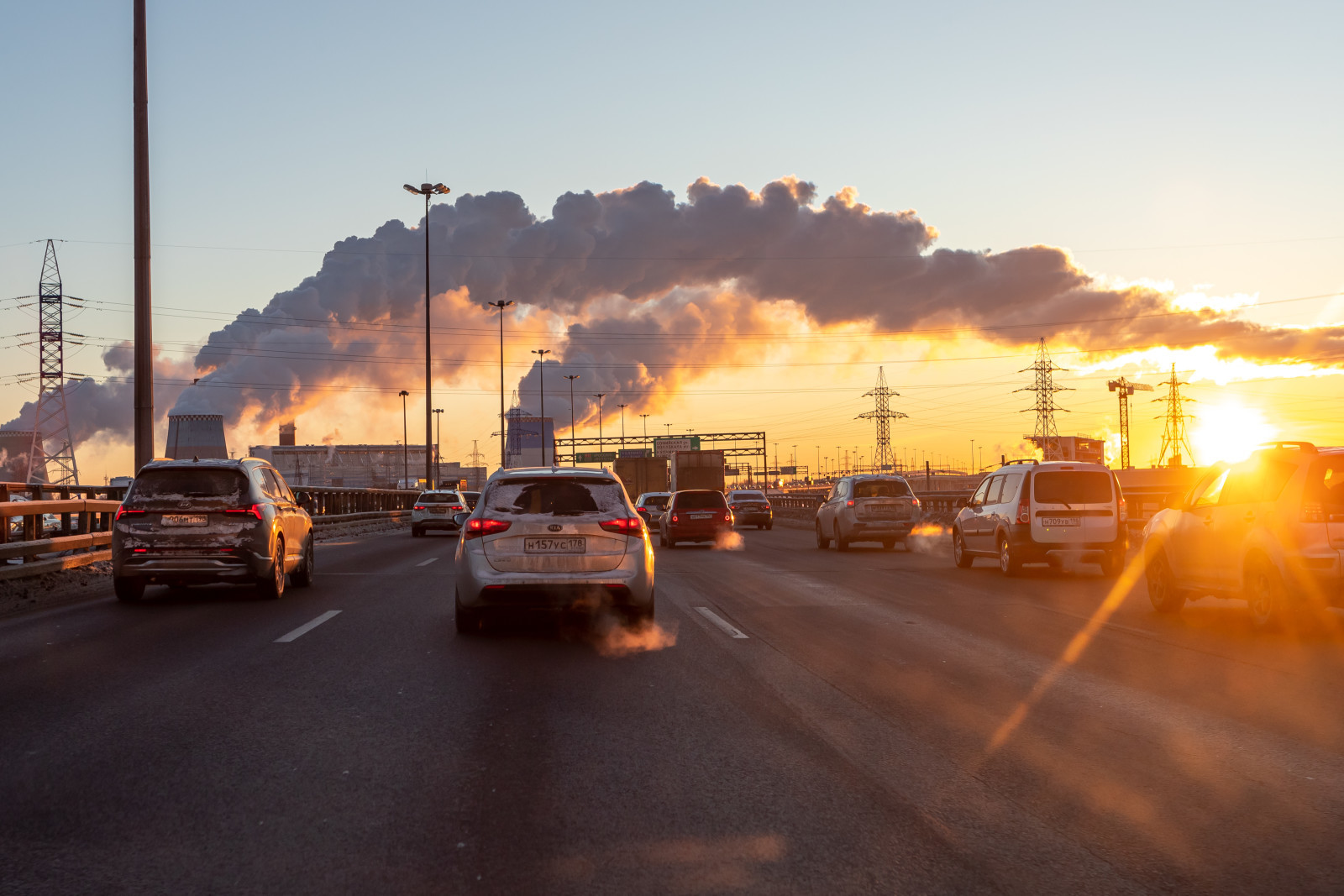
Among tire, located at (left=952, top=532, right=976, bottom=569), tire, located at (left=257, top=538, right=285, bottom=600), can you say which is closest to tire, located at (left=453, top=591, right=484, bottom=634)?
tire, located at (left=257, top=538, right=285, bottom=600)

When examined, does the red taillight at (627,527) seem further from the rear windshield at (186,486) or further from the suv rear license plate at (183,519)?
the suv rear license plate at (183,519)

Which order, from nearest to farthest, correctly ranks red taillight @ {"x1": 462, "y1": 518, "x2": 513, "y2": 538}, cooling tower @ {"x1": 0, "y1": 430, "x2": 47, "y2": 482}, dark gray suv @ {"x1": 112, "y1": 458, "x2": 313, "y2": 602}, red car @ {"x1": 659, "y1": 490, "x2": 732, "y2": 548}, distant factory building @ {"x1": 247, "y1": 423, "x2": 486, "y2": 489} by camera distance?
red taillight @ {"x1": 462, "y1": 518, "x2": 513, "y2": 538} → dark gray suv @ {"x1": 112, "y1": 458, "x2": 313, "y2": 602} → red car @ {"x1": 659, "y1": 490, "x2": 732, "y2": 548} → distant factory building @ {"x1": 247, "y1": 423, "x2": 486, "y2": 489} → cooling tower @ {"x1": 0, "y1": 430, "x2": 47, "y2": 482}

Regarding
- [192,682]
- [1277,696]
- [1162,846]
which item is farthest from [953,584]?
[1162,846]

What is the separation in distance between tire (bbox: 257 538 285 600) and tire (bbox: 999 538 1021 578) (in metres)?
10.9

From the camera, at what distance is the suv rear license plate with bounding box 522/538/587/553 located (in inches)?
414

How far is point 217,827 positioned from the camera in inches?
186

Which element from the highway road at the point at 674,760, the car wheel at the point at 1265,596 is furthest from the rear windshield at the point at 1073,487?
the car wheel at the point at 1265,596

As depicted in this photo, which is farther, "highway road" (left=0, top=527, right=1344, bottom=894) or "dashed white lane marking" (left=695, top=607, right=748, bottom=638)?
"dashed white lane marking" (left=695, top=607, right=748, bottom=638)

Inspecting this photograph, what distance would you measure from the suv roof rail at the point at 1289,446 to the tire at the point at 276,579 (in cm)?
1142

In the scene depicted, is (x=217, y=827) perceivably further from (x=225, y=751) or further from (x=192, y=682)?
(x=192, y=682)

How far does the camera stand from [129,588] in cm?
1421

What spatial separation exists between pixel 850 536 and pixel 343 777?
21053 millimetres

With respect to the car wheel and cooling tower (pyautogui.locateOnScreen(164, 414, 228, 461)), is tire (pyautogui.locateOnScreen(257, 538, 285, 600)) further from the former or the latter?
cooling tower (pyautogui.locateOnScreen(164, 414, 228, 461))

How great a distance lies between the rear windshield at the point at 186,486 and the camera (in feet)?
45.6
